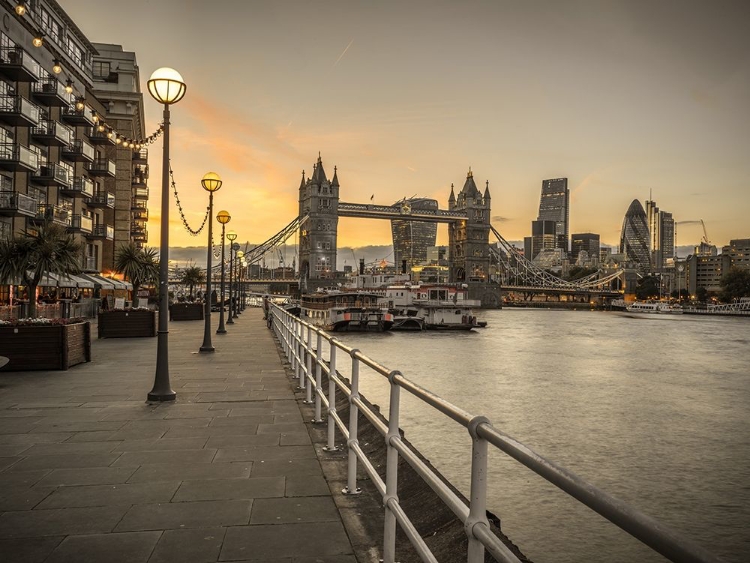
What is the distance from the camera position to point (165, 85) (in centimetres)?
988

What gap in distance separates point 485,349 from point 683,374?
1514 cm

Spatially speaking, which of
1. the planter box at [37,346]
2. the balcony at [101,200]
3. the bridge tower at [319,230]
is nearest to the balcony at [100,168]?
the balcony at [101,200]

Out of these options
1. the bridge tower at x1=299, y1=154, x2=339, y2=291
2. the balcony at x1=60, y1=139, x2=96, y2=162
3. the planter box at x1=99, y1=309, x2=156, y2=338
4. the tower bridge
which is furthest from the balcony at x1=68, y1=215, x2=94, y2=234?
the bridge tower at x1=299, y1=154, x2=339, y2=291

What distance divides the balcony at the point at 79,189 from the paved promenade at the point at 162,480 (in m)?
36.9

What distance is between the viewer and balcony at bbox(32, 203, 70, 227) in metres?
36.8

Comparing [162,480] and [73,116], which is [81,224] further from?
[162,480]

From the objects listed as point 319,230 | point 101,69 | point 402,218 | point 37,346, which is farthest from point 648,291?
point 37,346

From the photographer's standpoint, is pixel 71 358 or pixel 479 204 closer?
pixel 71 358

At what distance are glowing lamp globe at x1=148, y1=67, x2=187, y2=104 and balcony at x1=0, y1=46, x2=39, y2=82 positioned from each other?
29965 millimetres

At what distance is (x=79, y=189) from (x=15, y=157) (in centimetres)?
934

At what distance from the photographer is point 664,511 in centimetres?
1184

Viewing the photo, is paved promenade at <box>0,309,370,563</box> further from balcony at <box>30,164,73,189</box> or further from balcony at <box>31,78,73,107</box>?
balcony at <box>31,78,73,107</box>

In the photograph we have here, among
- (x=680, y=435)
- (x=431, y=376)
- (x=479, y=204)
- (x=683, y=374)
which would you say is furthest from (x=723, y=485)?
(x=479, y=204)

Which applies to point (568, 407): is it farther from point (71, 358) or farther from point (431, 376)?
point (71, 358)
